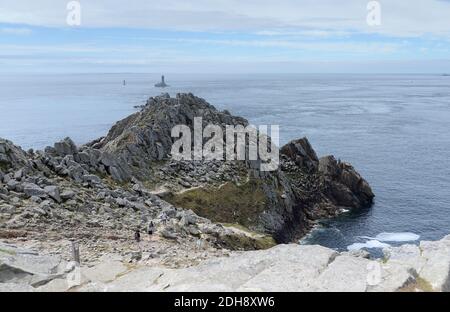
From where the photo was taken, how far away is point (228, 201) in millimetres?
64812

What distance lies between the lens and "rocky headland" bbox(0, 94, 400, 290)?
29.1 meters

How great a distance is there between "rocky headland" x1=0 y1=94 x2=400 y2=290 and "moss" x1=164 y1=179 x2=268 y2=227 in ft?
0.56

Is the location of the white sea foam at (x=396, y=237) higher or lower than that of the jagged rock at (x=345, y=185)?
lower

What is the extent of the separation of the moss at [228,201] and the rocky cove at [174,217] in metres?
0.18

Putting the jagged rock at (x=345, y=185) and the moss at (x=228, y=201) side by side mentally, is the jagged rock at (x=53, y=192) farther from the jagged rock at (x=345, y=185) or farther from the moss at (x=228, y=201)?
the jagged rock at (x=345, y=185)

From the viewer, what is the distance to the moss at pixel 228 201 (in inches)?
2357

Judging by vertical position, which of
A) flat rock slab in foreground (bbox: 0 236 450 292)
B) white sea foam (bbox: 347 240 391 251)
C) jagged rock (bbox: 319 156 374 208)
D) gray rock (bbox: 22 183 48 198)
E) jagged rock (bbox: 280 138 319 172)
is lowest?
white sea foam (bbox: 347 240 391 251)

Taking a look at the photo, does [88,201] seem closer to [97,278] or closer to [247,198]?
[97,278]

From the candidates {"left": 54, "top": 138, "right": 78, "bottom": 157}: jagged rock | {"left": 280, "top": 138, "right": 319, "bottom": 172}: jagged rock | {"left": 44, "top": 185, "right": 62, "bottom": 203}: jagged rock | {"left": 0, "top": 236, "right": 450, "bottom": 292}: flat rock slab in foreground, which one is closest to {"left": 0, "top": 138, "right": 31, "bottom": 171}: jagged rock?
{"left": 44, "top": 185, "right": 62, "bottom": 203}: jagged rock

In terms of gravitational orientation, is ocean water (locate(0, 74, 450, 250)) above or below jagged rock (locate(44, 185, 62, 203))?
below

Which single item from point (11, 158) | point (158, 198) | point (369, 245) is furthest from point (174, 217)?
point (369, 245)

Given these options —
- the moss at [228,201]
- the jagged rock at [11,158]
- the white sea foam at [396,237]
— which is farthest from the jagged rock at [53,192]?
the white sea foam at [396,237]

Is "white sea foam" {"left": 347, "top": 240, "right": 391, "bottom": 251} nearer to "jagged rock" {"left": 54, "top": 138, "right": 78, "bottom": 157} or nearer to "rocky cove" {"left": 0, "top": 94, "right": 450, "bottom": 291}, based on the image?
"rocky cove" {"left": 0, "top": 94, "right": 450, "bottom": 291}
